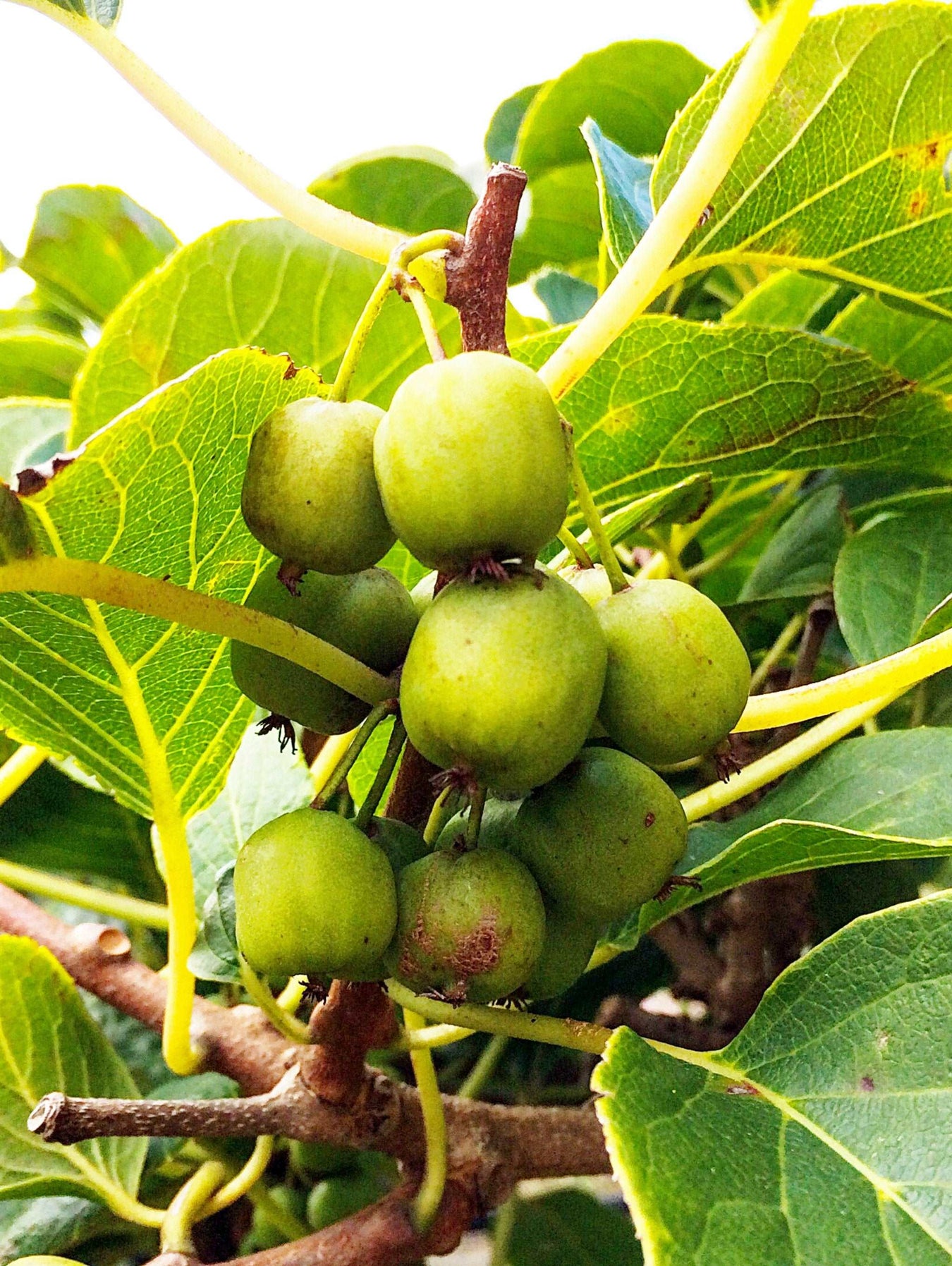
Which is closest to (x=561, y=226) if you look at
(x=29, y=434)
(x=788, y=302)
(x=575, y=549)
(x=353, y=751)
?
(x=788, y=302)

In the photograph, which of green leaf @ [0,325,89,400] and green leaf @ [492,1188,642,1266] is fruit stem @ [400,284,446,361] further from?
green leaf @ [492,1188,642,1266]

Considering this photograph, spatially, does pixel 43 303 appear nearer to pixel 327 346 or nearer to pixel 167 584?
pixel 327 346

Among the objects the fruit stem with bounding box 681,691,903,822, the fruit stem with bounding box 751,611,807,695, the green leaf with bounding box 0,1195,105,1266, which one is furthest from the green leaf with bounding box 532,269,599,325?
the green leaf with bounding box 0,1195,105,1266

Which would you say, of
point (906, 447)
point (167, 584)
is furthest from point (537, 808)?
point (906, 447)

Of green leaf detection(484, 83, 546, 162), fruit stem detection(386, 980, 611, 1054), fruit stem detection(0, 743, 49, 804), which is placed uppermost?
green leaf detection(484, 83, 546, 162)

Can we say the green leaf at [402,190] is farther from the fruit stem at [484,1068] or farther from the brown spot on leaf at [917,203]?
the fruit stem at [484,1068]

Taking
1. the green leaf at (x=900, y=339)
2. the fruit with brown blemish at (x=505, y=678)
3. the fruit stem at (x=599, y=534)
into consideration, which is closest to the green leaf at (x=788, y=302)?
the green leaf at (x=900, y=339)
